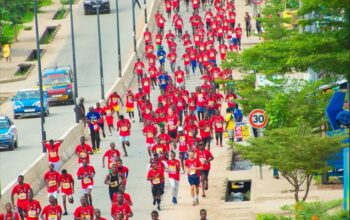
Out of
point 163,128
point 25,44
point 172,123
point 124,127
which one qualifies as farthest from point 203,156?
point 25,44

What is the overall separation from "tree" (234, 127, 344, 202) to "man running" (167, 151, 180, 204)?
4941 millimetres

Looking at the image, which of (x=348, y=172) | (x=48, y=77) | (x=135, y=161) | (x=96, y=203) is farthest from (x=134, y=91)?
(x=348, y=172)

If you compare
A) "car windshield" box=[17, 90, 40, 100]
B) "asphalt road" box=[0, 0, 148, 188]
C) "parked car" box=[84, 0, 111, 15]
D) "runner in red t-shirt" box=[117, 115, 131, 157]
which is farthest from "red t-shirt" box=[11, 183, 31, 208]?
"parked car" box=[84, 0, 111, 15]

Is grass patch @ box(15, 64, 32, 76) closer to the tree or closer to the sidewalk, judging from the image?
the sidewalk

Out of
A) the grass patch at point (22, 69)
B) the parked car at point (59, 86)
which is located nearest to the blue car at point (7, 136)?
the parked car at point (59, 86)

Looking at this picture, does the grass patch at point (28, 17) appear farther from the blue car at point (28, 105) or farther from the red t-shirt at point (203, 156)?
the red t-shirt at point (203, 156)

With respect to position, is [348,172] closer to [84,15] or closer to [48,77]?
[48,77]

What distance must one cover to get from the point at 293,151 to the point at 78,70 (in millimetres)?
41885

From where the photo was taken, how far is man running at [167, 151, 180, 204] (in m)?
45.0

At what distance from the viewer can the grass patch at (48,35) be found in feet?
296

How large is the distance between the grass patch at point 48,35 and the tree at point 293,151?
166 ft

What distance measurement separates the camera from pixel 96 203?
46.5m

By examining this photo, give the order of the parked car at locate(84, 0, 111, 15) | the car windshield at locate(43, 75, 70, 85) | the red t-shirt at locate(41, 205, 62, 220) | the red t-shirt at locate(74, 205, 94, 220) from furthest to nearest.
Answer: the parked car at locate(84, 0, 111, 15)
the car windshield at locate(43, 75, 70, 85)
the red t-shirt at locate(41, 205, 62, 220)
the red t-shirt at locate(74, 205, 94, 220)

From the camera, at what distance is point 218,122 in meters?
54.4
